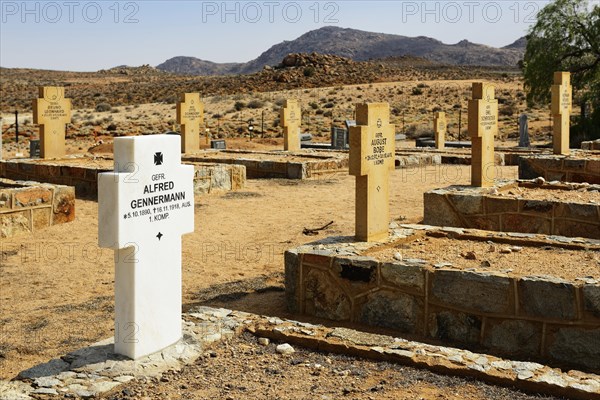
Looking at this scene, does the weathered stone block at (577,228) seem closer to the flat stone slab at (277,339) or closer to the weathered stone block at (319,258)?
the weathered stone block at (319,258)

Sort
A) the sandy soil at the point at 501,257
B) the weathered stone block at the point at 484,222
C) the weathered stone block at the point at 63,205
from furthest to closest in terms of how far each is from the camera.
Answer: the weathered stone block at the point at 63,205 < the weathered stone block at the point at 484,222 < the sandy soil at the point at 501,257

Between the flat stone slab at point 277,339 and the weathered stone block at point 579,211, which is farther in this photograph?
the weathered stone block at point 579,211

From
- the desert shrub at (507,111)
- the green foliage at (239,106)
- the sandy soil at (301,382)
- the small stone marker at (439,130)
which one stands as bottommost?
the sandy soil at (301,382)

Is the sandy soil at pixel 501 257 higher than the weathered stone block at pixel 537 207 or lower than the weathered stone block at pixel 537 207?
lower

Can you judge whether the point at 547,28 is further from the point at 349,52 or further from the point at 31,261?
the point at 349,52

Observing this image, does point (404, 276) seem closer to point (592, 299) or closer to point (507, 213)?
point (592, 299)

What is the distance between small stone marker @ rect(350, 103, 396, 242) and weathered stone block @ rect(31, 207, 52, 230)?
17.0ft

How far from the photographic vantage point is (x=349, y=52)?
16875cm

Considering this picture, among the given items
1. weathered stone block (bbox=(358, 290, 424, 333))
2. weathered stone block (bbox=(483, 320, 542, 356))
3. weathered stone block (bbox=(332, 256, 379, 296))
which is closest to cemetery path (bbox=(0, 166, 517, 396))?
weathered stone block (bbox=(332, 256, 379, 296))

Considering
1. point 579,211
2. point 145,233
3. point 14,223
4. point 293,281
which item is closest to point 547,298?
point 293,281

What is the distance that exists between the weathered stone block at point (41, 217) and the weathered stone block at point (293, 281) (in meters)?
5.09

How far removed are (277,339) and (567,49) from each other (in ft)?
78.9

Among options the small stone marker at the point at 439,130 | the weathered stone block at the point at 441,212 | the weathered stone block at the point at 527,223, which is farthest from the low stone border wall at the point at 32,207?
the small stone marker at the point at 439,130

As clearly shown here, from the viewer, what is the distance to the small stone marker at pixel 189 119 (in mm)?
19973
